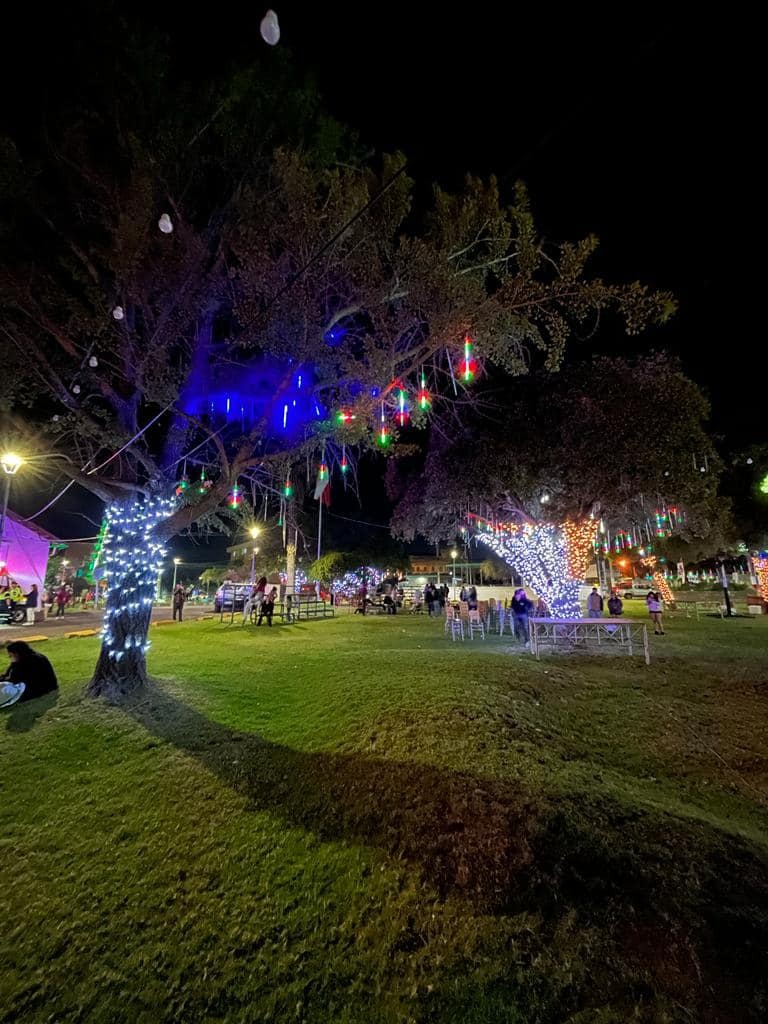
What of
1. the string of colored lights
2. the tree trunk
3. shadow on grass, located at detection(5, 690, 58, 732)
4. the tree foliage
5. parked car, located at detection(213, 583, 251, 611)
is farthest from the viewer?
the tree trunk

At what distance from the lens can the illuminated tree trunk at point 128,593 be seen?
7.04 metres

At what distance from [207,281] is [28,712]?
694cm

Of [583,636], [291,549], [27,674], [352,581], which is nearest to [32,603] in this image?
[291,549]

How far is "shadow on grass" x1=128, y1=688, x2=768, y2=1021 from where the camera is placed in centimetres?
256

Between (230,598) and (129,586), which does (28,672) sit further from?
(230,598)

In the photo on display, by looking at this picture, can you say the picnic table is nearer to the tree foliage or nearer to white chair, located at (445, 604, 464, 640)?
white chair, located at (445, 604, 464, 640)

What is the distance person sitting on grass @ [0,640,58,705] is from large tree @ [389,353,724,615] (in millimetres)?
9735

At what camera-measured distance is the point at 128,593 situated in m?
7.35

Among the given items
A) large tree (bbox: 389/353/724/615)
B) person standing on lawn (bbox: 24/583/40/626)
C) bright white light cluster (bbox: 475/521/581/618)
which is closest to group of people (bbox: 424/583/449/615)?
large tree (bbox: 389/353/724/615)

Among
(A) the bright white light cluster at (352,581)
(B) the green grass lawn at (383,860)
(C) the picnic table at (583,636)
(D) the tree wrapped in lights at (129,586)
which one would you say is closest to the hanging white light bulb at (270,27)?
(D) the tree wrapped in lights at (129,586)

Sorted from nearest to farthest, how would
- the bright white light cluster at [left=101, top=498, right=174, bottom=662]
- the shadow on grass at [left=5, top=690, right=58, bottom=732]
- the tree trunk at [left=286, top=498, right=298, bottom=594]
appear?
the shadow on grass at [left=5, top=690, right=58, bottom=732] < the bright white light cluster at [left=101, top=498, right=174, bottom=662] < the tree trunk at [left=286, top=498, right=298, bottom=594]

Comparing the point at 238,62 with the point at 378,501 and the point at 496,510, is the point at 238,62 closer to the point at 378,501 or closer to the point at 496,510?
the point at 496,510

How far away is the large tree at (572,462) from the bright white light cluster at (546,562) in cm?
3

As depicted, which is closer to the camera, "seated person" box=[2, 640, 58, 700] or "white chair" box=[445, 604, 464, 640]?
"seated person" box=[2, 640, 58, 700]
